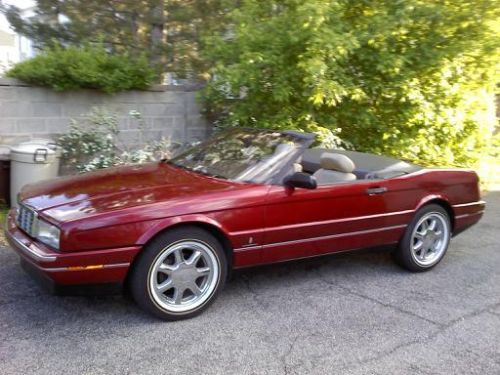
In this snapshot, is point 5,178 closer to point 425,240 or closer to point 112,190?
point 112,190

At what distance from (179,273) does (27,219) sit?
1147 mm

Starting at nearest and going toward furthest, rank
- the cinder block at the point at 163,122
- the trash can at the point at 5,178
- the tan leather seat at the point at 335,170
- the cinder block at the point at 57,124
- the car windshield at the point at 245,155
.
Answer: the car windshield at the point at 245,155 → the tan leather seat at the point at 335,170 → the trash can at the point at 5,178 → the cinder block at the point at 57,124 → the cinder block at the point at 163,122

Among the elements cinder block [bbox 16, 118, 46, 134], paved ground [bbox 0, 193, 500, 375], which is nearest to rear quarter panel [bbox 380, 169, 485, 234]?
paved ground [bbox 0, 193, 500, 375]

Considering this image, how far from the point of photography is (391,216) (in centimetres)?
471

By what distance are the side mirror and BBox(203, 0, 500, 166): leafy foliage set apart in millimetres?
2508

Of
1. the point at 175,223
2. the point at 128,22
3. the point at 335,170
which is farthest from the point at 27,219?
the point at 128,22

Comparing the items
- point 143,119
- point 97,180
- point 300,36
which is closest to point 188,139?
point 143,119

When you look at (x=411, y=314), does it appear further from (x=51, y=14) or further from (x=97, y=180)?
(x=51, y=14)

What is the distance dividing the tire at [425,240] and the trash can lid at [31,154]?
4.04m

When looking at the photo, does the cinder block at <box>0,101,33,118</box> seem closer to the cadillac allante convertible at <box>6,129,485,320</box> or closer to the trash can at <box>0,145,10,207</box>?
the trash can at <box>0,145,10,207</box>

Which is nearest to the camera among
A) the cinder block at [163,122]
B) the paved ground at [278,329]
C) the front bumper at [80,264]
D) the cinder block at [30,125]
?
the paved ground at [278,329]

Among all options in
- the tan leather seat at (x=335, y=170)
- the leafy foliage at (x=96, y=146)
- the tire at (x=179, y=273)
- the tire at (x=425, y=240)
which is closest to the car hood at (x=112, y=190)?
the tire at (x=179, y=273)

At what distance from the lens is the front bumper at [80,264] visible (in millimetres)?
3352

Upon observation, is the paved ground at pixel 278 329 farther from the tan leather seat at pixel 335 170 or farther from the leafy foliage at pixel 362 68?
the leafy foliage at pixel 362 68
